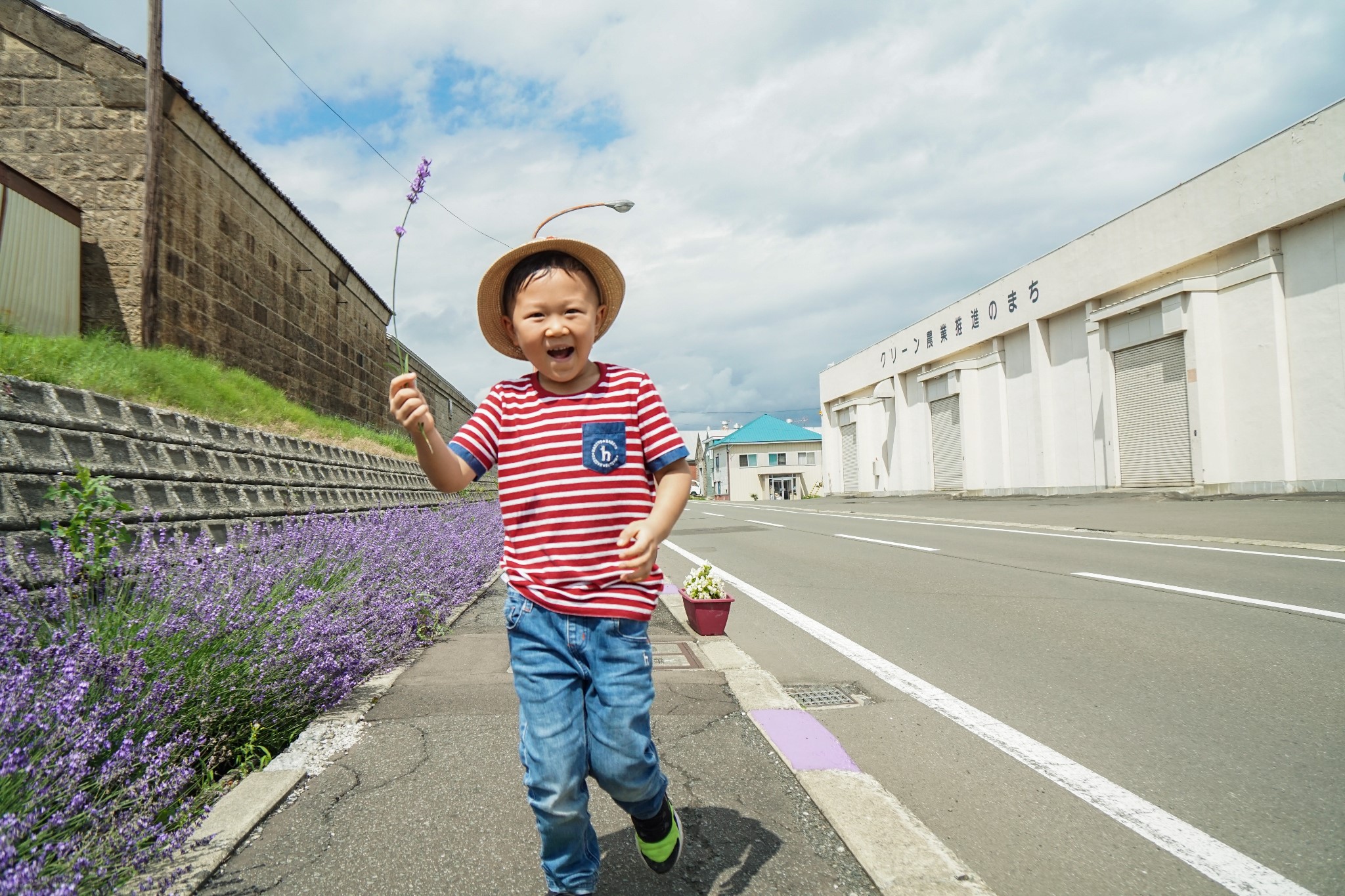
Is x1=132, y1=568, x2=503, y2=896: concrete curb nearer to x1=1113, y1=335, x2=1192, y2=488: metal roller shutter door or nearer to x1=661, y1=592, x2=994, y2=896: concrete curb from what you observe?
x1=661, y1=592, x2=994, y2=896: concrete curb

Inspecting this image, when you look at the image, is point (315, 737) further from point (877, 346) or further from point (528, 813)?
point (877, 346)

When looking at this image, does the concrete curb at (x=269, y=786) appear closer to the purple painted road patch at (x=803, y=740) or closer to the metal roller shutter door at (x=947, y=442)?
the purple painted road patch at (x=803, y=740)

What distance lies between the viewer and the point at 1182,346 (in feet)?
67.4

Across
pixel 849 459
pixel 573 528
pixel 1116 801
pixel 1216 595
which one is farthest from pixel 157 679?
pixel 849 459

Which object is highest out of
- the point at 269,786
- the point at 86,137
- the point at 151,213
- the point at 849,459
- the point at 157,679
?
the point at 86,137

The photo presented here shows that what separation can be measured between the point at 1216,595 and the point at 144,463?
842 cm

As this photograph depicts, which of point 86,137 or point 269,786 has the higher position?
point 86,137

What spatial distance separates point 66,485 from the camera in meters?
4.00

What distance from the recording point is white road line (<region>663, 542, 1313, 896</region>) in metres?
2.35

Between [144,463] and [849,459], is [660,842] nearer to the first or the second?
[144,463]

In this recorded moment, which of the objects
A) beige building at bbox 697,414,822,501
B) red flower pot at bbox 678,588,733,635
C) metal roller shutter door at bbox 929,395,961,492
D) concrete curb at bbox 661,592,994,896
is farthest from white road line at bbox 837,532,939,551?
Answer: beige building at bbox 697,414,822,501

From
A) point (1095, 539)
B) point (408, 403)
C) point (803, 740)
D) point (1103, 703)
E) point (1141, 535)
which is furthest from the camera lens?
point (1141, 535)

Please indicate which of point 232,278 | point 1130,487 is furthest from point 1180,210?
point 232,278

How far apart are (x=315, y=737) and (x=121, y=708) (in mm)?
1082
